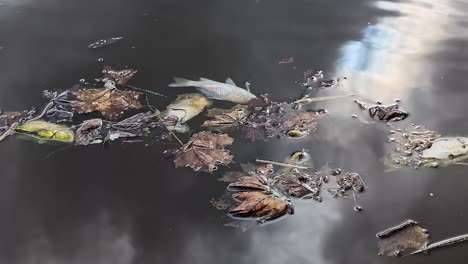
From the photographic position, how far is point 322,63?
1.17 m

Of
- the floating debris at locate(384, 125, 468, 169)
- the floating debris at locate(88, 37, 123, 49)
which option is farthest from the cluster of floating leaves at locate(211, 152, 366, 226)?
the floating debris at locate(88, 37, 123, 49)

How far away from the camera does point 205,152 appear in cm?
95

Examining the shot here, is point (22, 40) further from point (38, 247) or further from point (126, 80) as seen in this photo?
point (38, 247)

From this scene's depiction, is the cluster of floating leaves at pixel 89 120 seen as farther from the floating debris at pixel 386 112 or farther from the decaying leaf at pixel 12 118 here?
the floating debris at pixel 386 112

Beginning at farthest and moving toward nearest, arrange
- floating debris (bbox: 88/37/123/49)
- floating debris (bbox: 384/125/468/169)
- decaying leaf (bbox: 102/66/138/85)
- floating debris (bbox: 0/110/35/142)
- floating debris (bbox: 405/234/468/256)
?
floating debris (bbox: 88/37/123/49), decaying leaf (bbox: 102/66/138/85), floating debris (bbox: 0/110/35/142), floating debris (bbox: 384/125/468/169), floating debris (bbox: 405/234/468/256)

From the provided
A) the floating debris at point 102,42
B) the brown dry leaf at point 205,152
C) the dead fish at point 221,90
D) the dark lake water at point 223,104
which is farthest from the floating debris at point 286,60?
the floating debris at point 102,42

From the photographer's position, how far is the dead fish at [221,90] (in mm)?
1070

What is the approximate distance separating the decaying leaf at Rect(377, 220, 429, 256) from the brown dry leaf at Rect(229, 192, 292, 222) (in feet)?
0.52

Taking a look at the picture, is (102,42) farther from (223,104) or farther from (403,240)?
(403,240)

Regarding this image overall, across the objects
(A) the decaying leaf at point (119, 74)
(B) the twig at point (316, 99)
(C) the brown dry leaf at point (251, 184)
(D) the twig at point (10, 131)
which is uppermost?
(A) the decaying leaf at point (119, 74)

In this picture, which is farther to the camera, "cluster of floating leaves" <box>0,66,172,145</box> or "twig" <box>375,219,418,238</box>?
"cluster of floating leaves" <box>0,66,172,145</box>

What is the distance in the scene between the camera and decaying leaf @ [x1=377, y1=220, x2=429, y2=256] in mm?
789

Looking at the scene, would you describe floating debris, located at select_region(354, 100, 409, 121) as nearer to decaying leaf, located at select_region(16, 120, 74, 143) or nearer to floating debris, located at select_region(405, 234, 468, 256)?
floating debris, located at select_region(405, 234, 468, 256)

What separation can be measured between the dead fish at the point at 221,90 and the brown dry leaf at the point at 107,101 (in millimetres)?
95
